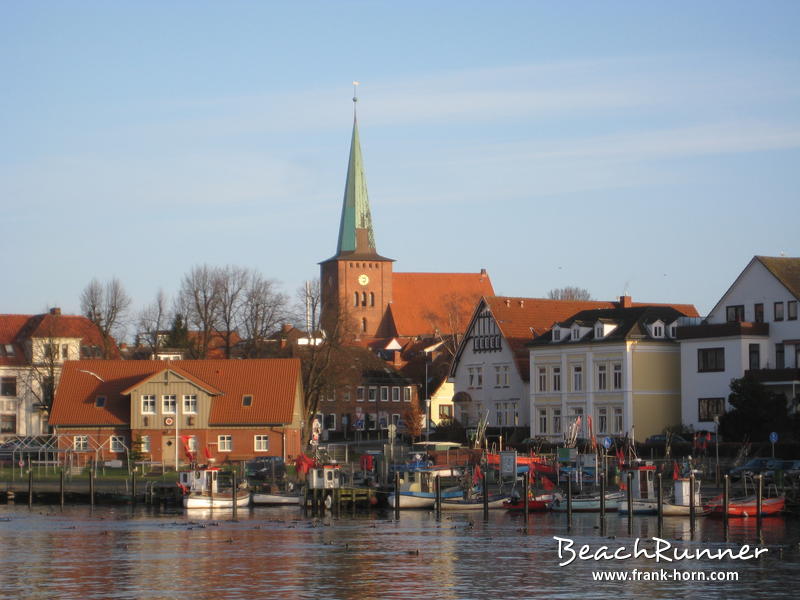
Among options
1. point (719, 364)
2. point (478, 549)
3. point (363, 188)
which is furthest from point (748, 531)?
point (363, 188)

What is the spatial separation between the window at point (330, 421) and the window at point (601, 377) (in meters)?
47.5

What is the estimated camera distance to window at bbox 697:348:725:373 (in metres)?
86.5

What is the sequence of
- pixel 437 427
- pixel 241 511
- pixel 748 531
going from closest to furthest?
1. pixel 748 531
2. pixel 241 511
3. pixel 437 427

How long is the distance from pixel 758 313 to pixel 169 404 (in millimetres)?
35133

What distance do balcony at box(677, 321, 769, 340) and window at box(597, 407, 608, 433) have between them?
278 inches

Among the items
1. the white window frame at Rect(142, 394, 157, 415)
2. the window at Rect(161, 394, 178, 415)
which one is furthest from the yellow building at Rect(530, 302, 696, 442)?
the white window frame at Rect(142, 394, 157, 415)

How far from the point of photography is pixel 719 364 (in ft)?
284

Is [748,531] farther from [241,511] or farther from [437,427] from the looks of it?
[437,427]

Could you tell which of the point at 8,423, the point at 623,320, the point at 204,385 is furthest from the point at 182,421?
the point at 8,423

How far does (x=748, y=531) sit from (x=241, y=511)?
25.3m

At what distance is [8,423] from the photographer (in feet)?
385

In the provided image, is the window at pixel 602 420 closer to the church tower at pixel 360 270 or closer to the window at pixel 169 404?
the window at pixel 169 404

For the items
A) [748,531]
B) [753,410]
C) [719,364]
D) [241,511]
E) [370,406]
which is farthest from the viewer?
[370,406]

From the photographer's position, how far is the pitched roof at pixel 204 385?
9056 centimetres
